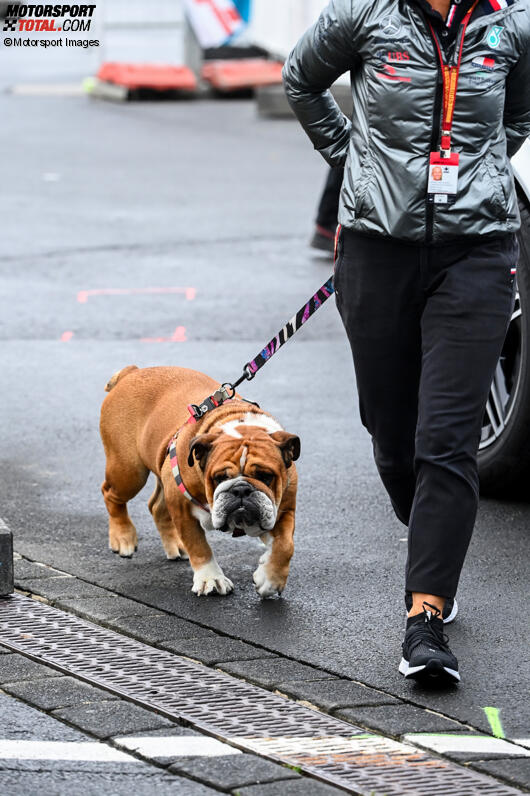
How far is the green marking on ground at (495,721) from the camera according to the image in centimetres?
396

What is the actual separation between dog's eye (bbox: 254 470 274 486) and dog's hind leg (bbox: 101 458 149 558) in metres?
0.81

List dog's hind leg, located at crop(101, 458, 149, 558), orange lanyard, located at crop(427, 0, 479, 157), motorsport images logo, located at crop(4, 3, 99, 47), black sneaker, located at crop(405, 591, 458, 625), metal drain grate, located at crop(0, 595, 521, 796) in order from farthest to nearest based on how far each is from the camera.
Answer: motorsport images logo, located at crop(4, 3, 99, 47), dog's hind leg, located at crop(101, 458, 149, 558), black sneaker, located at crop(405, 591, 458, 625), orange lanyard, located at crop(427, 0, 479, 157), metal drain grate, located at crop(0, 595, 521, 796)

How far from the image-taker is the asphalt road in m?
4.83

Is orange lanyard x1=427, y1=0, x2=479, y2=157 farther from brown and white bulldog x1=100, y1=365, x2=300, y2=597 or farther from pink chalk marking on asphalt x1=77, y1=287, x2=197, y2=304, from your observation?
pink chalk marking on asphalt x1=77, y1=287, x2=197, y2=304

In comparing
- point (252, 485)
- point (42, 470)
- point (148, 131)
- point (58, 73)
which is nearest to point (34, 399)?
point (42, 470)

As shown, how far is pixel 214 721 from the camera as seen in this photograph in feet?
13.2

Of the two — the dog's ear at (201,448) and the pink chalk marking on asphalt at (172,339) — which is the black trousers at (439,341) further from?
the pink chalk marking on asphalt at (172,339)

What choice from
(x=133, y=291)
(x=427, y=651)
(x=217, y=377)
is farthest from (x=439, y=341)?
(x=133, y=291)

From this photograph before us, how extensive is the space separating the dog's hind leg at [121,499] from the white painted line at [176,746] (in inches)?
65.4

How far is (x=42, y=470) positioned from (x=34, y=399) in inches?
47.5

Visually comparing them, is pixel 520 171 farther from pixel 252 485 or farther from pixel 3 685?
pixel 3 685

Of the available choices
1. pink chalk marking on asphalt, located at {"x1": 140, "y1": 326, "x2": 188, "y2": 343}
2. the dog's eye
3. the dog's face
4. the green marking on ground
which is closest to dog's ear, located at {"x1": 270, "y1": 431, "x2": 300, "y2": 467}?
the dog's face

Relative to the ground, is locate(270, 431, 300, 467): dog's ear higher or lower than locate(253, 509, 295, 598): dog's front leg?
higher

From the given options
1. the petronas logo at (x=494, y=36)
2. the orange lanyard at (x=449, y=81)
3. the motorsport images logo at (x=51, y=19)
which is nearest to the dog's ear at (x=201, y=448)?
the orange lanyard at (x=449, y=81)
